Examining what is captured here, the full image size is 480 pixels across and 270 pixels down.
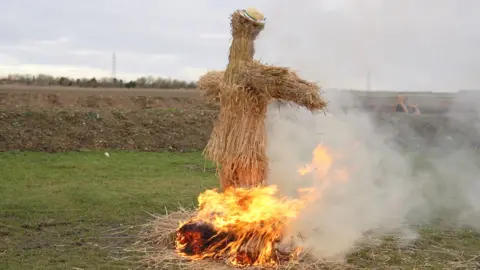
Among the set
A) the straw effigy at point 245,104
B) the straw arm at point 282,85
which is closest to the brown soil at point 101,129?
the straw effigy at point 245,104

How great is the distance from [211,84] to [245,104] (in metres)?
0.64

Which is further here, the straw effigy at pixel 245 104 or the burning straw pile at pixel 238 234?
the burning straw pile at pixel 238 234

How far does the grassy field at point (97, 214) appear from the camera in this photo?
7320mm

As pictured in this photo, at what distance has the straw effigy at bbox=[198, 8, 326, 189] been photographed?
22.5ft

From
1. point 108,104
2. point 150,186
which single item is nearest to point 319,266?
point 150,186

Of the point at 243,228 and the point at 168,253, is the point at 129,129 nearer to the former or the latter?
the point at 168,253

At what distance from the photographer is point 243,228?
7.15 metres

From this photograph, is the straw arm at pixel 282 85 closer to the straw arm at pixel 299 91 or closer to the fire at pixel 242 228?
the straw arm at pixel 299 91

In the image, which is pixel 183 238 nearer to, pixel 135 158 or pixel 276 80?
pixel 276 80

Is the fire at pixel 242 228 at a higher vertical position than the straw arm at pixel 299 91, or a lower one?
lower

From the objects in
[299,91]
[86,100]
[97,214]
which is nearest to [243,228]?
[299,91]

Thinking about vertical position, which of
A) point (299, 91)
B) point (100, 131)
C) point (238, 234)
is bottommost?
point (238, 234)

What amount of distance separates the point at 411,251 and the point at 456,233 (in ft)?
5.32

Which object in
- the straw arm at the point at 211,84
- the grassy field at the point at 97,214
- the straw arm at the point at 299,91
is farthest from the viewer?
the straw arm at the point at 211,84
